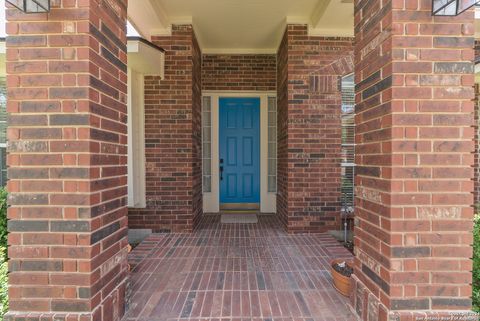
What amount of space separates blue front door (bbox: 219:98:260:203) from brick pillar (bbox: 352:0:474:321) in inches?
155

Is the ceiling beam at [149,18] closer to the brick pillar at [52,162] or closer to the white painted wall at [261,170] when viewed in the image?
the white painted wall at [261,170]

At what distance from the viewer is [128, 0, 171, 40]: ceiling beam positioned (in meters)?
3.57

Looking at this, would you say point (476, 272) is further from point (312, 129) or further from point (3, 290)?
point (3, 290)

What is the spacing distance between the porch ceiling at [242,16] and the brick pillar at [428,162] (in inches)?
88.0

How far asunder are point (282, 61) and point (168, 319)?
13.5ft

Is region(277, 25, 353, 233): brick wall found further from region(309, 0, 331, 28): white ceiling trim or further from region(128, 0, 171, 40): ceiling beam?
region(128, 0, 171, 40): ceiling beam

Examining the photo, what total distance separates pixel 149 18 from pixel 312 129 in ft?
9.69

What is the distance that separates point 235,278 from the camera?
2598 mm

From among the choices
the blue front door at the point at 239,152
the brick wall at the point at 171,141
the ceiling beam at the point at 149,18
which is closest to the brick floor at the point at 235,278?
the brick wall at the point at 171,141

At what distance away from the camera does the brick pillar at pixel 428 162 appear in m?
1.57

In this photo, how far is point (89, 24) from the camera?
5.12 ft

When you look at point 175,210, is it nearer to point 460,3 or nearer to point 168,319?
point 168,319

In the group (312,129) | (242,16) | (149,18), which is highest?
(242,16)

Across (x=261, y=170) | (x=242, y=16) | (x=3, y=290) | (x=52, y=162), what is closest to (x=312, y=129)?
(x=261, y=170)
